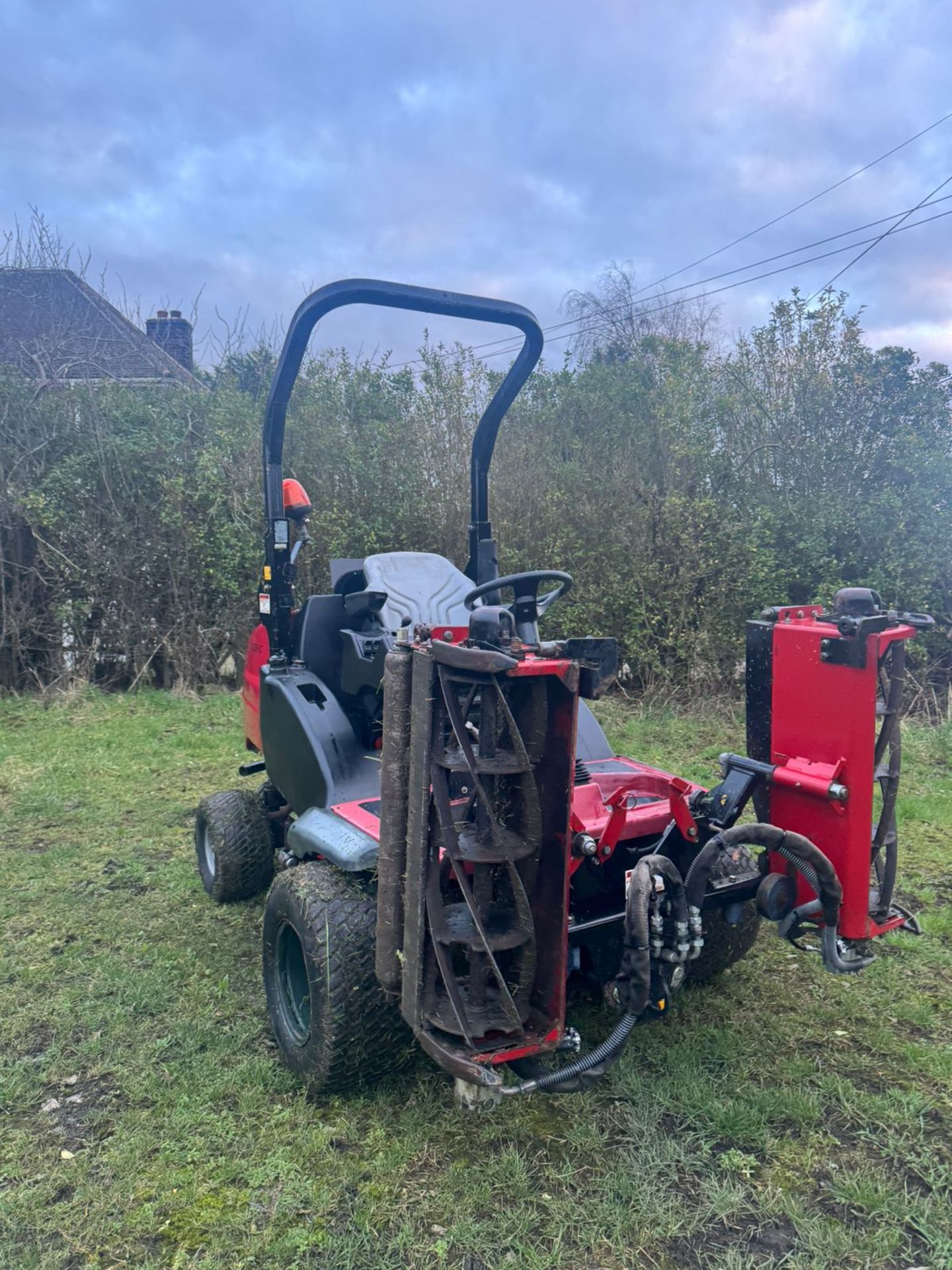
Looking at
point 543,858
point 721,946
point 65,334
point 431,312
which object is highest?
point 65,334

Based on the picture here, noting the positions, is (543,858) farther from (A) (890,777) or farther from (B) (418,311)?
(B) (418,311)

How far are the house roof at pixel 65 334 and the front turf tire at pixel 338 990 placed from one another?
773 centimetres

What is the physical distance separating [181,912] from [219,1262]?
6.87ft

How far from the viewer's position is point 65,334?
877 cm

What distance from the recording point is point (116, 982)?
A: 3211 mm

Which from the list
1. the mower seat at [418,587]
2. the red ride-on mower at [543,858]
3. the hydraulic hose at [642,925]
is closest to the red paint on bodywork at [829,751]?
the red ride-on mower at [543,858]

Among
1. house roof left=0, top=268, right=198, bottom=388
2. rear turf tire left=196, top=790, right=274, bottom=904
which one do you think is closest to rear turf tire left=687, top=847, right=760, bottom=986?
rear turf tire left=196, top=790, right=274, bottom=904

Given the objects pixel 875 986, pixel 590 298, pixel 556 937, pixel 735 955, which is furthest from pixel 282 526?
pixel 590 298

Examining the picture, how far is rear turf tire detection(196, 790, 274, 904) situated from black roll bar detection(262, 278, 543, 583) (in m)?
1.35

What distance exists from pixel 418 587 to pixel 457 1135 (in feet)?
6.74

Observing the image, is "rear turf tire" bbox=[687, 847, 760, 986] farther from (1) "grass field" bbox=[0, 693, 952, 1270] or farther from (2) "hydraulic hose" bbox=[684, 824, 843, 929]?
(2) "hydraulic hose" bbox=[684, 824, 843, 929]

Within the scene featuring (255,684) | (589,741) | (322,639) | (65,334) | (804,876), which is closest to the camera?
(804,876)

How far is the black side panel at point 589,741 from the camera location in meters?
3.25

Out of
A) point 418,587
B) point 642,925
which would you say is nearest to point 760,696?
point 642,925
